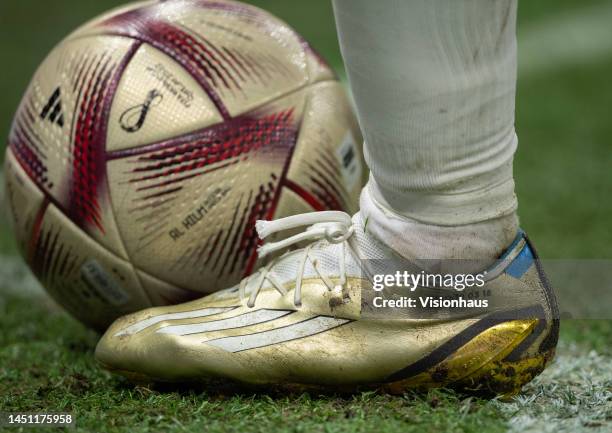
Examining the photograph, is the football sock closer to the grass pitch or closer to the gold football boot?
the gold football boot

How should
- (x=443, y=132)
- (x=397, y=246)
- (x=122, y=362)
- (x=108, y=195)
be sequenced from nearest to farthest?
(x=443, y=132) → (x=397, y=246) → (x=122, y=362) → (x=108, y=195)

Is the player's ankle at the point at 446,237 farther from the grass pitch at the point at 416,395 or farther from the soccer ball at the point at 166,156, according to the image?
the soccer ball at the point at 166,156

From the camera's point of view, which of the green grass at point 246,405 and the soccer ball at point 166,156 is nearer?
the green grass at point 246,405

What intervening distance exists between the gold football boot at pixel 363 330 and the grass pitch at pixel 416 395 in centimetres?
5

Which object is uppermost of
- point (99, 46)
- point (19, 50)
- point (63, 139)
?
point (99, 46)

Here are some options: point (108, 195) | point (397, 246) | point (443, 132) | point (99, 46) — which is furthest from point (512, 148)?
point (99, 46)

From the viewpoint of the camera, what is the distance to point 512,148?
5.58 feet

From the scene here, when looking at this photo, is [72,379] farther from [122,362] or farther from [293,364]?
[293,364]

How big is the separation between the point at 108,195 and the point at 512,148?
899 mm

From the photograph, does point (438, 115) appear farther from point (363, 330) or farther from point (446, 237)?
point (363, 330)

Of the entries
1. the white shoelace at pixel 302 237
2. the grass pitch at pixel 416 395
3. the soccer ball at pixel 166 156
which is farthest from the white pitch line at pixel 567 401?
the soccer ball at pixel 166 156

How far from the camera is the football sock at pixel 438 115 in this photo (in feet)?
5.08

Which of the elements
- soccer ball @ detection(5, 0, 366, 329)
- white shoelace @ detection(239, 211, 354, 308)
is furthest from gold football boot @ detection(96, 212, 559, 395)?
soccer ball @ detection(5, 0, 366, 329)

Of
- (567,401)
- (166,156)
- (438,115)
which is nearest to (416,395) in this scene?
(567,401)
